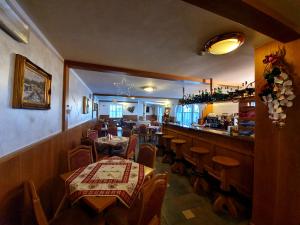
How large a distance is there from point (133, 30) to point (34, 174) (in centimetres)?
187

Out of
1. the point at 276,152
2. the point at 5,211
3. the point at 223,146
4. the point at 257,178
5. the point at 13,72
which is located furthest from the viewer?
the point at 223,146

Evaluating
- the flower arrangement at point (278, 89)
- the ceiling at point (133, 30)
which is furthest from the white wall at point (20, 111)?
the flower arrangement at point (278, 89)

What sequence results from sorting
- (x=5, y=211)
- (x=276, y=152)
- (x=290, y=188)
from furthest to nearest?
(x=276, y=152)
(x=290, y=188)
(x=5, y=211)

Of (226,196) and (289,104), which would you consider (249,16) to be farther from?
(226,196)

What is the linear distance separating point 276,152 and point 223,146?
1117mm

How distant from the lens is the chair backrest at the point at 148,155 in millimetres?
2105

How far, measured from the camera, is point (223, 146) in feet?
8.40

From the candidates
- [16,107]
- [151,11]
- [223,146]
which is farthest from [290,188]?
[16,107]

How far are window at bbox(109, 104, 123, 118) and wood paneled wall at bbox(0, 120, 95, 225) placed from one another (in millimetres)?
A: 8951

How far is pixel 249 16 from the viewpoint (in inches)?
40.6

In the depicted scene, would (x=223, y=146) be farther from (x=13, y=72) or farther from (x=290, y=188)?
(x=13, y=72)

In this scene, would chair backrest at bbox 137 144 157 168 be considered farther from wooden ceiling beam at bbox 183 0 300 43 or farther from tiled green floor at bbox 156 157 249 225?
wooden ceiling beam at bbox 183 0 300 43

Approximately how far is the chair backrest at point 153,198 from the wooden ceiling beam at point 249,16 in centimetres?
122

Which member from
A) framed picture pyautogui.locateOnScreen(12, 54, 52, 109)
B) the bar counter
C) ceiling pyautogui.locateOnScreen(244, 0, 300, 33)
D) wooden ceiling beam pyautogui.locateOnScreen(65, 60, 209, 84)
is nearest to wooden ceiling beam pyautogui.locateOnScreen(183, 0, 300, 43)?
ceiling pyautogui.locateOnScreen(244, 0, 300, 33)
